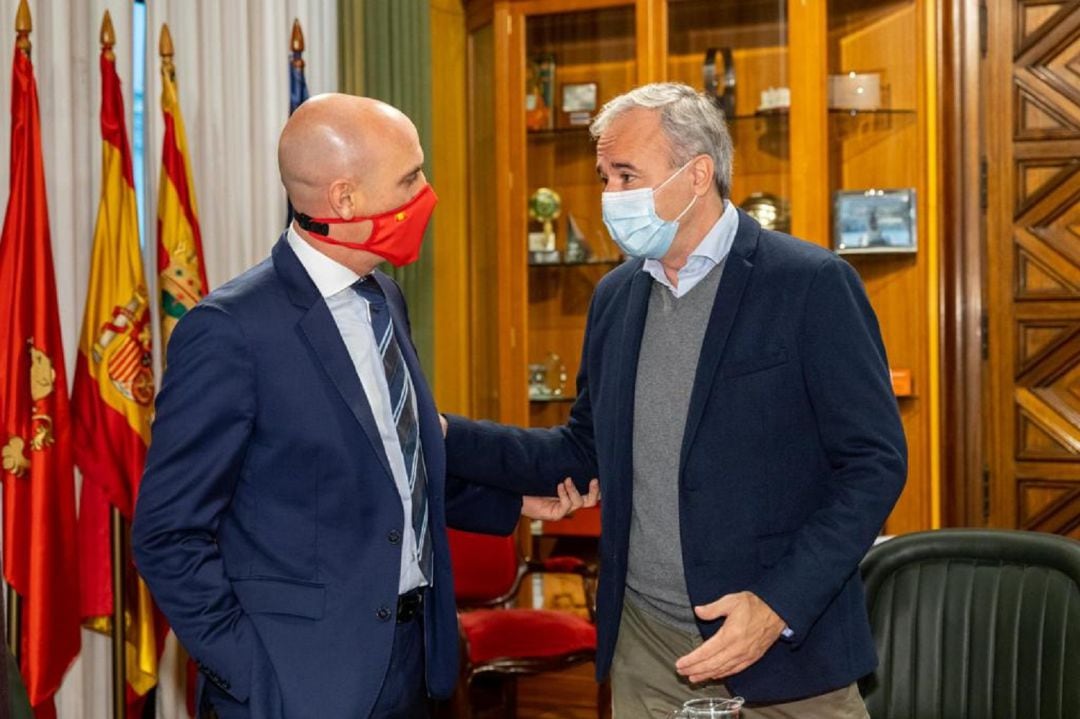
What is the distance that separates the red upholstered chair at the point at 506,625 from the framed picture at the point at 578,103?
1628 mm

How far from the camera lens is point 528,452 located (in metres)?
2.54

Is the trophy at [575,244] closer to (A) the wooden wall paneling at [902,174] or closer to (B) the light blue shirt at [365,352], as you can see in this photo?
(A) the wooden wall paneling at [902,174]

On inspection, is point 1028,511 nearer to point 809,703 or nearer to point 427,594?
point 809,703

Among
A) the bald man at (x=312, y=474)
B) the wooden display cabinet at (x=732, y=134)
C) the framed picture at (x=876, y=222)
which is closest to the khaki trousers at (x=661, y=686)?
the bald man at (x=312, y=474)

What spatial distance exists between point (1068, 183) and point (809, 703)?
295 cm

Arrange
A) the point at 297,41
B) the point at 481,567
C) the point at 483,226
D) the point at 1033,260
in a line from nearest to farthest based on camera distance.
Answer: the point at 297,41 → the point at 481,567 → the point at 1033,260 → the point at 483,226

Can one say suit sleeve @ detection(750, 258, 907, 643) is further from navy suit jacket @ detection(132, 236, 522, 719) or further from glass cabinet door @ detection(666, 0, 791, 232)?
glass cabinet door @ detection(666, 0, 791, 232)

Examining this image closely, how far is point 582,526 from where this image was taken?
4.80 metres

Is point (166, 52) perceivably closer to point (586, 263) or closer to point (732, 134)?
point (586, 263)

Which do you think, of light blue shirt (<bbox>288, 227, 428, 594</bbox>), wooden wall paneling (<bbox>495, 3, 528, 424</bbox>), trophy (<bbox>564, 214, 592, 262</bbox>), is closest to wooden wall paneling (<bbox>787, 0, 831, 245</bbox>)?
trophy (<bbox>564, 214, 592, 262</bbox>)

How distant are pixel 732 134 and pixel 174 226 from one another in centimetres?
210

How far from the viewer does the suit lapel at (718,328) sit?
6.81ft

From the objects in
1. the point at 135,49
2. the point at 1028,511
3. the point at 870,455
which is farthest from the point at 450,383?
the point at 870,455

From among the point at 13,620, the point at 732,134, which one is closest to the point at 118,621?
the point at 13,620
